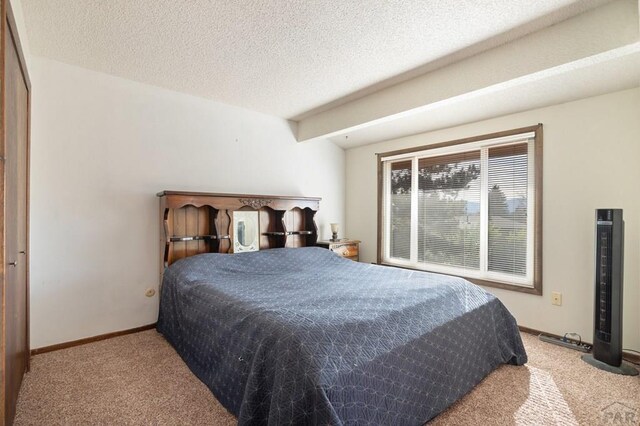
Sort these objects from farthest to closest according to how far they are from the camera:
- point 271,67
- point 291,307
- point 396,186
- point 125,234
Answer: point 396,186
point 125,234
point 271,67
point 291,307

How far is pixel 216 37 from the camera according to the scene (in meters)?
2.16

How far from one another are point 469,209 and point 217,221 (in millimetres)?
2750

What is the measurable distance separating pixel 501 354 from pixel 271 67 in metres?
2.82

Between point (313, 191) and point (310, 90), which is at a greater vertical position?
point (310, 90)

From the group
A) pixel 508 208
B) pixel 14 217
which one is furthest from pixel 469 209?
pixel 14 217

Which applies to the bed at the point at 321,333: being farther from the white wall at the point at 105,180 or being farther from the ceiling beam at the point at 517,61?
the ceiling beam at the point at 517,61

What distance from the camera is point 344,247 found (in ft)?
13.6

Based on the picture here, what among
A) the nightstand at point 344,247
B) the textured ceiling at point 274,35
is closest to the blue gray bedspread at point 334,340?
the nightstand at point 344,247

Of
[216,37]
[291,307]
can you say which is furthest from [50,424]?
[216,37]

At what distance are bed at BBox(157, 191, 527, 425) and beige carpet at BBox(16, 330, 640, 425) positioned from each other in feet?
0.35

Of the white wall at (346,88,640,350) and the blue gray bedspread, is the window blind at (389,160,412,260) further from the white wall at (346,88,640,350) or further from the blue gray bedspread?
the blue gray bedspread

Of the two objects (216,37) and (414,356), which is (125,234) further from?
(414,356)

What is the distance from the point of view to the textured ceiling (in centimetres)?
184

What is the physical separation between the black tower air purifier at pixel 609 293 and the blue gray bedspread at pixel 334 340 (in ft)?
2.06
